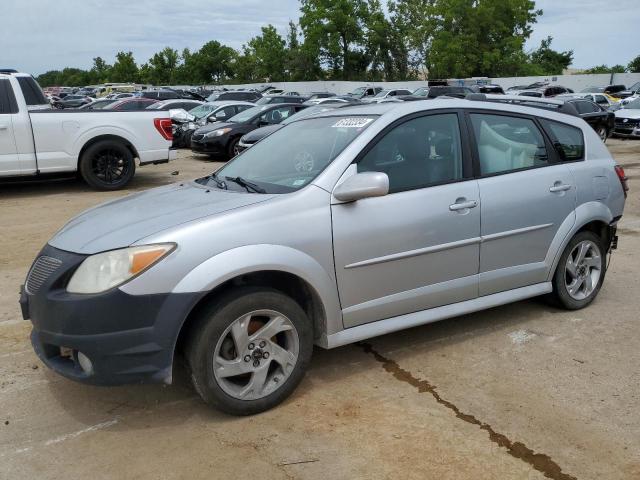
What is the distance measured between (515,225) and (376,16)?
235 feet

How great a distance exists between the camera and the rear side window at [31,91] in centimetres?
1073

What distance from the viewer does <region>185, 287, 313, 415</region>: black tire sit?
321 cm

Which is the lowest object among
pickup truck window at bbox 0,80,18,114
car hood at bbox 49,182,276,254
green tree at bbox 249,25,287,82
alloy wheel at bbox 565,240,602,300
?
alloy wheel at bbox 565,240,602,300

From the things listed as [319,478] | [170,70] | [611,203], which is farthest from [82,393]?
[170,70]

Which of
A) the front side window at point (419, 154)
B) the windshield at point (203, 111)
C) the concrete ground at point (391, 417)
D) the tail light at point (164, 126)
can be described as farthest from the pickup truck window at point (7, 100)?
the windshield at point (203, 111)

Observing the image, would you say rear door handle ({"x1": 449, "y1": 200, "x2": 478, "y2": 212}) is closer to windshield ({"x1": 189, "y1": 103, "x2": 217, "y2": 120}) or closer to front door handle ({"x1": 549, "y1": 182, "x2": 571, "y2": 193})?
front door handle ({"x1": 549, "y1": 182, "x2": 571, "y2": 193})

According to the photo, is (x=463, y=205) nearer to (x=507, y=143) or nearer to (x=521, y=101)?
(x=507, y=143)

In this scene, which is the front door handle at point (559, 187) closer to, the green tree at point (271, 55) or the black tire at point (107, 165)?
the black tire at point (107, 165)

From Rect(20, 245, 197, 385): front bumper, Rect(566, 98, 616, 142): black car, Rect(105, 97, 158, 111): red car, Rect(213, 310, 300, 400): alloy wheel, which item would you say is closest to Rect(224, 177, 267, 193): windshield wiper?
Rect(213, 310, 300, 400): alloy wheel

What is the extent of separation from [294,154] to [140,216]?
1211 mm

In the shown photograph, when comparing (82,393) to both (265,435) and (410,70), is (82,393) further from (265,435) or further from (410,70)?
(410,70)

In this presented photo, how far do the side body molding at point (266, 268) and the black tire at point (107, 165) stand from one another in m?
8.71

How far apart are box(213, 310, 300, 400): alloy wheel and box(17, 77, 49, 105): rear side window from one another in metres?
9.06

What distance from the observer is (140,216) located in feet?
11.7
